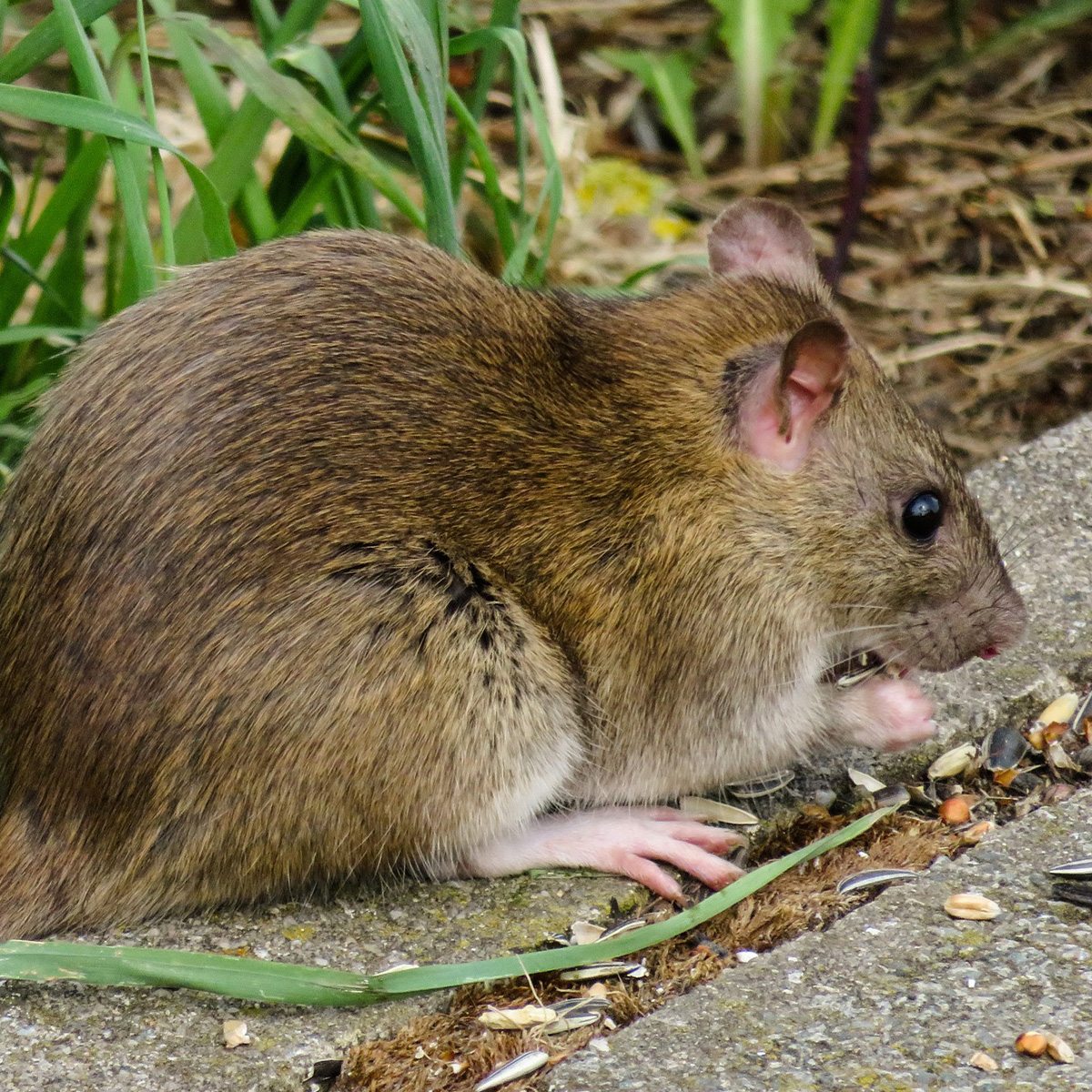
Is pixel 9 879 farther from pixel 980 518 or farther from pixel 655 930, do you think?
pixel 980 518

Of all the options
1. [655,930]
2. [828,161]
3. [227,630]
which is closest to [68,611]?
[227,630]

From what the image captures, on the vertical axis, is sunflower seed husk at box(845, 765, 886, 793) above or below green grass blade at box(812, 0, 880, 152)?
below

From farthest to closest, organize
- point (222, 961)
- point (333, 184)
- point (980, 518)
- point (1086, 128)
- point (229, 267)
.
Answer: point (1086, 128) < point (333, 184) < point (980, 518) < point (229, 267) < point (222, 961)

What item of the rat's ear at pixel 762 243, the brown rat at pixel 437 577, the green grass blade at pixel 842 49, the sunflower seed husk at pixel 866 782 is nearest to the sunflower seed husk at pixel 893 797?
the sunflower seed husk at pixel 866 782

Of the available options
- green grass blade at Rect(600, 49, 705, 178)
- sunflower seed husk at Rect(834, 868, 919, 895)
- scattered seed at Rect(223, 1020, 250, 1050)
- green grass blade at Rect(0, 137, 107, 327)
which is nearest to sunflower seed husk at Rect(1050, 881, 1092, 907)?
sunflower seed husk at Rect(834, 868, 919, 895)

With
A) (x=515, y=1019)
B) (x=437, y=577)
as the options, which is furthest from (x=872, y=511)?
(x=515, y=1019)

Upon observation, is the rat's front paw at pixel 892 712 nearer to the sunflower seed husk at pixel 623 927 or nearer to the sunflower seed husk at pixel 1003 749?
the sunflower seed husk at pixel 1003 749

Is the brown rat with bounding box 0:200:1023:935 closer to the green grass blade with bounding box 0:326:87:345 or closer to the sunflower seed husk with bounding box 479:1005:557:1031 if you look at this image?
the sunflower seed husk with bounding box 479:1005:557:1031
